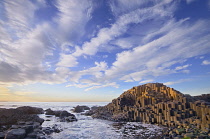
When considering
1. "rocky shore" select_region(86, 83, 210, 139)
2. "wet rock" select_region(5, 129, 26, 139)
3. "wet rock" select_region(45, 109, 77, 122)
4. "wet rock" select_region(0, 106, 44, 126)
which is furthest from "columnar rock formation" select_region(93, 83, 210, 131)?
"wet rock" select_region(5, 129, 26, 139)

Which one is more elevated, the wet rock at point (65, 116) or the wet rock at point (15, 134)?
the wet rock at point (15, 134)

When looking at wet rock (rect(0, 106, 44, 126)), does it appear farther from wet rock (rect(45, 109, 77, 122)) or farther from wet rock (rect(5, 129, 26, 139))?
wet rock (rect(5, 129, 26, 139))

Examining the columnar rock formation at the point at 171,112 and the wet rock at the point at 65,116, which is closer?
the columnar rock formation at the point at 171,112

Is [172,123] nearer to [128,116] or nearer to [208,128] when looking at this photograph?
[208,128]

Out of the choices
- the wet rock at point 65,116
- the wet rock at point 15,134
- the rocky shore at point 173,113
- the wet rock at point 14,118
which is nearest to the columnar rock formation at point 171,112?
the rocky shore at point 173,113

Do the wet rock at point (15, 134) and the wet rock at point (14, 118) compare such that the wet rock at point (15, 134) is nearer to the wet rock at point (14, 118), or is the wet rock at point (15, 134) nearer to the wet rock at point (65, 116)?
the wet rock at point (14, 118)

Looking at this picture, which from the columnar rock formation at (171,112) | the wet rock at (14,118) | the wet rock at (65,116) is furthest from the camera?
the wet rock at (65,116)

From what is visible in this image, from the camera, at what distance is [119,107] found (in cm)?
4747

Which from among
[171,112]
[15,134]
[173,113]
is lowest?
[15,134]

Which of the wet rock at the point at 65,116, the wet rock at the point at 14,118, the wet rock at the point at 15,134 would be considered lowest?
the wet rock at the point at 65,116

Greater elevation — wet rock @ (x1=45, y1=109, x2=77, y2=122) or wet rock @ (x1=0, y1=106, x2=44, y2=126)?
wet rock @ (x1=0, y1=106, x2=44, y2=126)

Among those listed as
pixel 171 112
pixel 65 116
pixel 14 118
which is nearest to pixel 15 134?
pixel 14 118

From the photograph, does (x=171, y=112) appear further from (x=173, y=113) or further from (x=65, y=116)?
(x=65, y=116)

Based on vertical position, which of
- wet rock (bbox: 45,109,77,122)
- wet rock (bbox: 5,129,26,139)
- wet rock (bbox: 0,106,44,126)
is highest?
wet rock (bbox: 5,129,26,139)
